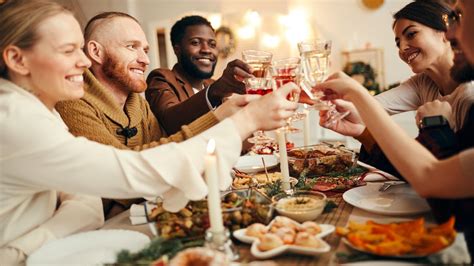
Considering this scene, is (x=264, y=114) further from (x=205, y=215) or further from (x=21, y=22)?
(x=21, y=22)

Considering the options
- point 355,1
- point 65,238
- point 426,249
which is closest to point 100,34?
point 65,238

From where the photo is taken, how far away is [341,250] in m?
1.12

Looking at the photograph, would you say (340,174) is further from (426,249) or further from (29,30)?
(29,30)

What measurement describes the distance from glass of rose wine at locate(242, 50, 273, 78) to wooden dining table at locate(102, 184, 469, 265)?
71 cm

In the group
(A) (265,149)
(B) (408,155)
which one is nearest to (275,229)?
(B) (408,155)

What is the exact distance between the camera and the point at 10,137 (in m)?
1.17

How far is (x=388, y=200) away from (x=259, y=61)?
2.69 feet

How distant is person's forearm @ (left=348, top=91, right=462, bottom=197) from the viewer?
3.79ft

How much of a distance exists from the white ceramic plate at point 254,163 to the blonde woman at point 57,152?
0.75 metres

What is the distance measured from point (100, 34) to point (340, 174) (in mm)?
1447

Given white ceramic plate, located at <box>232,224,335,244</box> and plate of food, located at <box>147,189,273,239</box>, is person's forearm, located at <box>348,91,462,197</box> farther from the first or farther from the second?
plate of food, located at <box>147,189,273,239</box>

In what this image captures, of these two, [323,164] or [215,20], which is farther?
[215,20]

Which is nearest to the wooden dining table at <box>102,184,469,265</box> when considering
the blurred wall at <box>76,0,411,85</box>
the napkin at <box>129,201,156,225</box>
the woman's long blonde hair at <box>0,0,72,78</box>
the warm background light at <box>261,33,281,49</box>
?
the napkin at <box>129,201,156,225</box>

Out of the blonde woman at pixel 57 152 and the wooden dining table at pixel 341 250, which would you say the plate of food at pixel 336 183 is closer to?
the wooden dining table at pixel 341 250
